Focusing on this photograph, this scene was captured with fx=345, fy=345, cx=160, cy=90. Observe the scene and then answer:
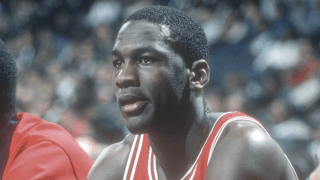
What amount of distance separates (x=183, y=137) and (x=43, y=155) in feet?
2.78

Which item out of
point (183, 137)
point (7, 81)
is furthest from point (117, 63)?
point (7, 81)

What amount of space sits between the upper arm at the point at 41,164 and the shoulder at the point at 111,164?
17cm

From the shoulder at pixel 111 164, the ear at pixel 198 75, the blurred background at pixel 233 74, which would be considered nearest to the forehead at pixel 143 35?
the ear at pixel 198 75

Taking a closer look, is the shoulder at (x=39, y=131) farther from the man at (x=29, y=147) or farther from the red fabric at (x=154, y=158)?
the red fabric at (x=154, y=158)

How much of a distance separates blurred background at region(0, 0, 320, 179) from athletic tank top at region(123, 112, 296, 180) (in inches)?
59.1

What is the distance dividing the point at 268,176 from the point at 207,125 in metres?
0.55

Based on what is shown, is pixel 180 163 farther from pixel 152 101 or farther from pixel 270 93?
pixel 270 93

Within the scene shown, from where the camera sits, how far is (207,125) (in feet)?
6.65

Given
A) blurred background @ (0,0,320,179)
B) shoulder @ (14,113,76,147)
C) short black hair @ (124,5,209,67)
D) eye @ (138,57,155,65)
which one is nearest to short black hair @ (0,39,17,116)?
shoulder @ (14,113,76,147)

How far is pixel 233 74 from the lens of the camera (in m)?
5.32

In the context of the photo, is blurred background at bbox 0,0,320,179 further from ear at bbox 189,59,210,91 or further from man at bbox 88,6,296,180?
ear at bbox 189,59,210,91

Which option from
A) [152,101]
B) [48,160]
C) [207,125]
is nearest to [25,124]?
[48,160]

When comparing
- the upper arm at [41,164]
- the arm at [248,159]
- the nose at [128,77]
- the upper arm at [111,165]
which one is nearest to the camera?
the arm at [248,159]

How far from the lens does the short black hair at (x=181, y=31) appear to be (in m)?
1.88
